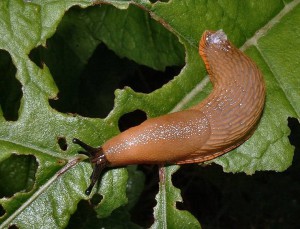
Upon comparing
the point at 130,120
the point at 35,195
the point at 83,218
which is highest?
the point at 35,195

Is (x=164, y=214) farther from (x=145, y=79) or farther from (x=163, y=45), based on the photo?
(x=145, y=79)

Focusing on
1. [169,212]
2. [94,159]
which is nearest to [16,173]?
[94,159]

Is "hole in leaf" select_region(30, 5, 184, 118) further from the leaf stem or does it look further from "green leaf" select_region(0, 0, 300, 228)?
the leaf stem

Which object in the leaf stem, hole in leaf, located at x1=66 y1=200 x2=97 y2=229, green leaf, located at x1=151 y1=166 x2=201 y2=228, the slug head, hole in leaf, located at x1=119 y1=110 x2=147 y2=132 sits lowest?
hole in leaf, located at x1=66 y1=200 x2=97 y2=229

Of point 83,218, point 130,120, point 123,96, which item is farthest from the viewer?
point 130,120

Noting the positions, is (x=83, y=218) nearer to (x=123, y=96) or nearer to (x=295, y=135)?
(x=123, y=96)

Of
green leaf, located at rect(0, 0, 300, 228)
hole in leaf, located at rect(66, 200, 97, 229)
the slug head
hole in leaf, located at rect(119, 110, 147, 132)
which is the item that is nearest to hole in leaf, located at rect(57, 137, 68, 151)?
green leaf, located at rect(0, 0, 300, 228)
